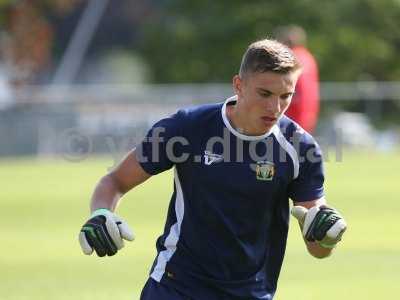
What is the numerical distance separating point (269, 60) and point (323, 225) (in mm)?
859

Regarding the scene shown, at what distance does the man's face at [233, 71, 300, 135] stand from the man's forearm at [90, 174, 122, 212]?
78cm

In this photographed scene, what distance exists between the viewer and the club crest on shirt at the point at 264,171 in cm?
611

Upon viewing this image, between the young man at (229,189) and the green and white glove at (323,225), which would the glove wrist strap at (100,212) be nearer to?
the young man at (229,189)

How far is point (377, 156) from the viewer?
27.8 m

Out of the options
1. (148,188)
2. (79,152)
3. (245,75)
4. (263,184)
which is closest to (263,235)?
(263,184)

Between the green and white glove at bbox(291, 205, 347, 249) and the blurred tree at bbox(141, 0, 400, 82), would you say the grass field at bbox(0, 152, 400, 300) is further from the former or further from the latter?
the blurred tree at bbox(141, 0, 400, 82)

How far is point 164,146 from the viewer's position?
614cm

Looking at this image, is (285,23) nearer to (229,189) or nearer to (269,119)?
(229,189)

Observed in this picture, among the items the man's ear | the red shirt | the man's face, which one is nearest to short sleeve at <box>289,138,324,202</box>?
the man's face

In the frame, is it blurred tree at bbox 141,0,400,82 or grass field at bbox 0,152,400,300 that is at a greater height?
blurred tree at bbox 141,0,400,82

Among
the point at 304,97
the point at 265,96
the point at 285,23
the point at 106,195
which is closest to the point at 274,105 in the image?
the point at 265,96

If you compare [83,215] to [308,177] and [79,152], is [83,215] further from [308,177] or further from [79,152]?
[79,152]

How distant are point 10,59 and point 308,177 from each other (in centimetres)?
3168

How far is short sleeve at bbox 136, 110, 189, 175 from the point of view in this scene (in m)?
6.14
